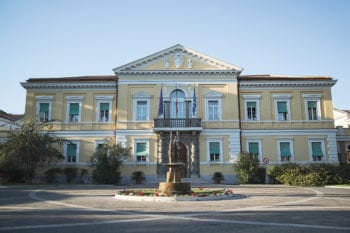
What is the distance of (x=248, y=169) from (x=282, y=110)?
7433 mm

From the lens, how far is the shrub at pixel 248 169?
86.8 feet

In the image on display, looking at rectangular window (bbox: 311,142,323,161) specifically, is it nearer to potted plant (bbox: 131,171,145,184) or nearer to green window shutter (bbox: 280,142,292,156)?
green window shutter (bbox: 280,142,292,156)

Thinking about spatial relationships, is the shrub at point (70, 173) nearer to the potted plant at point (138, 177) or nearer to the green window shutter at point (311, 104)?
the potted plant at point (138, 177)

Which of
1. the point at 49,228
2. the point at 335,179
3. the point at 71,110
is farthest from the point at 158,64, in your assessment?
the point at 49,228

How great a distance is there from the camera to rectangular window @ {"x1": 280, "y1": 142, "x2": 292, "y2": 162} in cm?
2933

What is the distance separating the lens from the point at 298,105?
1190 inches

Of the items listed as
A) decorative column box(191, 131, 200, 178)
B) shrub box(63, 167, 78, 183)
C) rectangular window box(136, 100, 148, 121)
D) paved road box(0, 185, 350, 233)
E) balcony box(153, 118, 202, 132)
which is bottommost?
paved road box(0, 185, 350, 233)

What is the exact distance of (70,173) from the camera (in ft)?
91.9

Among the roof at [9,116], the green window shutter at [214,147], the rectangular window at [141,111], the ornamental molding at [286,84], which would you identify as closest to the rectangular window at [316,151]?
the ornamental molding at [286,84]

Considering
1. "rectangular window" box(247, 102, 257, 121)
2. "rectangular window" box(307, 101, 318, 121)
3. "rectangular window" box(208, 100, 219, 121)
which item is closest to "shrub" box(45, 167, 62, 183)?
"rectangular window" box(208, 100, 219, 121)

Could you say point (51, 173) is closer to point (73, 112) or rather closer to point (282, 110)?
point (73, 112)

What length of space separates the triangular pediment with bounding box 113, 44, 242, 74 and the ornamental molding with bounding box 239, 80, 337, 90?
172 cm

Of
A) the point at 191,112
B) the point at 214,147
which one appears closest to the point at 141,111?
the point at 191,112

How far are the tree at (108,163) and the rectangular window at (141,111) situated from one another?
12.8ft
